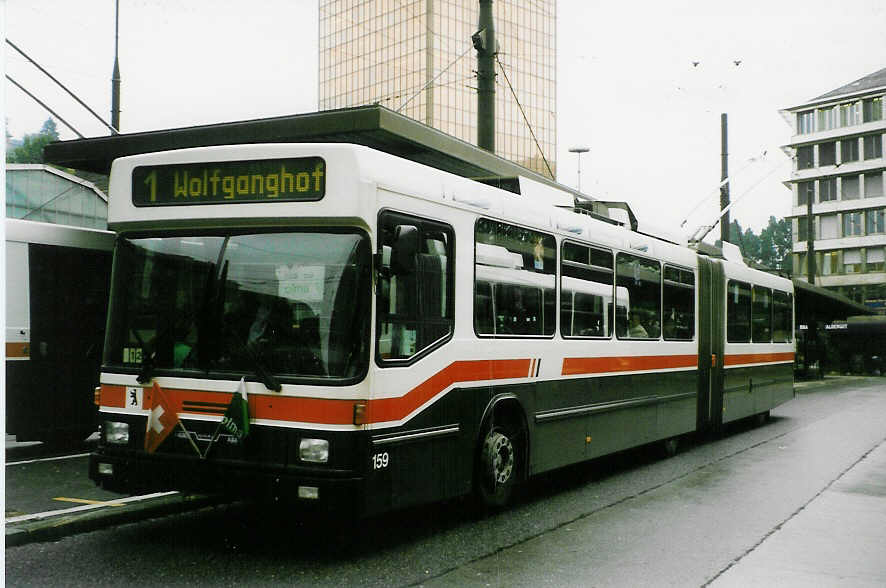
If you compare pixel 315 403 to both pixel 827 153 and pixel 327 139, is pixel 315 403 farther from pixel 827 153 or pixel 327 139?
pixel 827 153

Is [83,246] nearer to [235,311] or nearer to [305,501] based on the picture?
[235,311]

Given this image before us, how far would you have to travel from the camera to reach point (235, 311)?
6.57 metres

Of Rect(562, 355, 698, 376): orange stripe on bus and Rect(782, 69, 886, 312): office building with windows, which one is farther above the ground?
Rect(782, 69, 886, 312): office building with windows

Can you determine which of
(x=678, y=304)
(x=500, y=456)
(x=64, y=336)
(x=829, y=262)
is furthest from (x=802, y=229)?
(x=500, y=456)

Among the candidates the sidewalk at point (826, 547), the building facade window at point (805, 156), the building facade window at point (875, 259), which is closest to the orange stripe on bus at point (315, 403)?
the sidewalk at point (826, 547)

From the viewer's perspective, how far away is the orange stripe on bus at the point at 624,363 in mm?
9656

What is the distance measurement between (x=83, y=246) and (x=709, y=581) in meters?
8.32

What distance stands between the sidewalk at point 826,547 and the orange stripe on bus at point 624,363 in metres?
2.46

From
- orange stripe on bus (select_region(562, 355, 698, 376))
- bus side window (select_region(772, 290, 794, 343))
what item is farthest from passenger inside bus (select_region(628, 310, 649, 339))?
bus side window (select_region(772, 290, 794, 343))

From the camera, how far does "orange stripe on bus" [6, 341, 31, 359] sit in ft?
34.9

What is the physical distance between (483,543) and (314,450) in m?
1.77

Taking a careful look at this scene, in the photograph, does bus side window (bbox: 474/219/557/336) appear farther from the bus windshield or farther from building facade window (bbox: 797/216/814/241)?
building facade window (bbox: 797/216/814/241)

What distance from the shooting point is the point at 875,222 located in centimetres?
7588

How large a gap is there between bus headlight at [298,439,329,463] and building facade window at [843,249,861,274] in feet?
267
